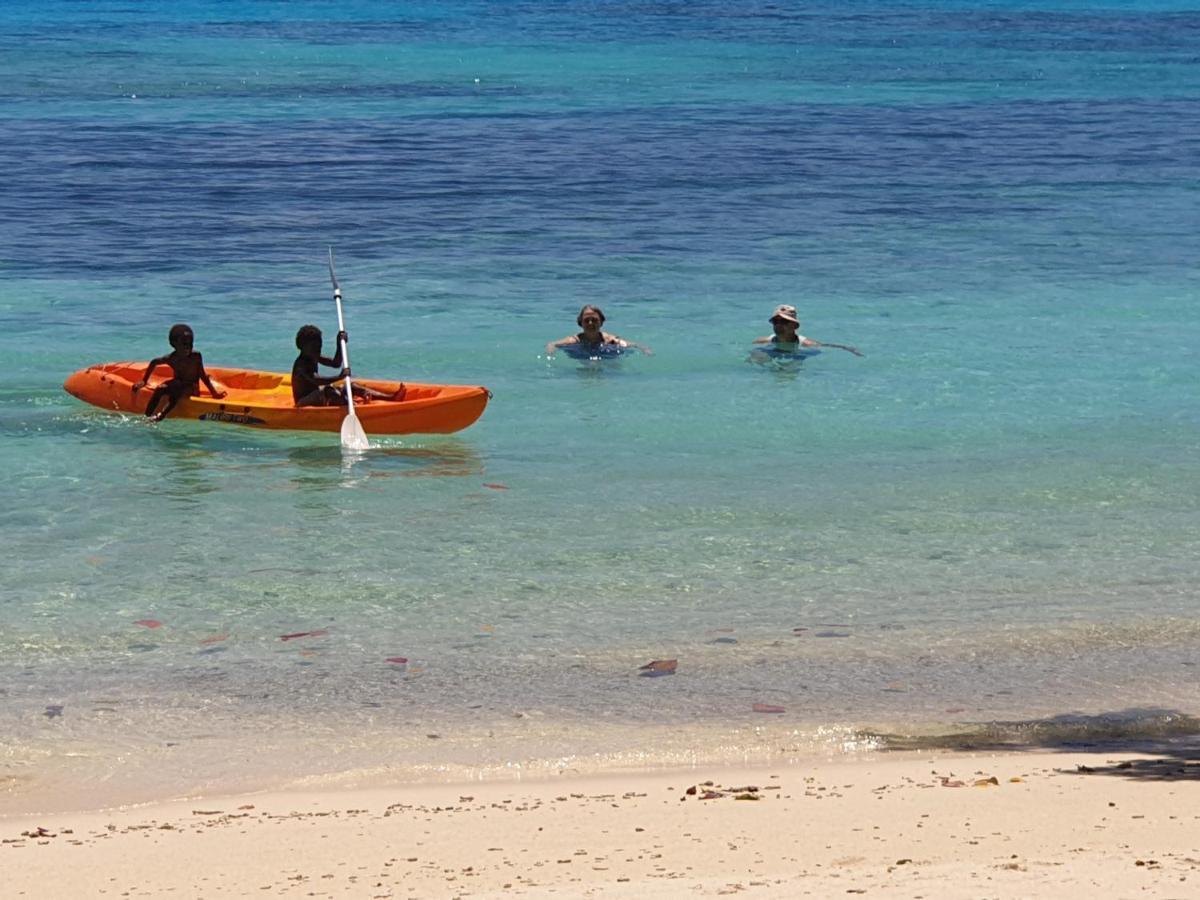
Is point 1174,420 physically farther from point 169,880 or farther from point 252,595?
point 169,880

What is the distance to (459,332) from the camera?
22.4 metres

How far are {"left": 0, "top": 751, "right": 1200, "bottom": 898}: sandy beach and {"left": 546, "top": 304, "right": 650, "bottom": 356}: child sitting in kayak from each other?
36.5 ft

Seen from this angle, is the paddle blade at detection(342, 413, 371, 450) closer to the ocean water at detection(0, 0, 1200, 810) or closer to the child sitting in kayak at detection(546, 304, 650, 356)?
the ocean water at detection(0, 0, 1200, 810)

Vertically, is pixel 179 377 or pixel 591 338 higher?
pixel 591 338

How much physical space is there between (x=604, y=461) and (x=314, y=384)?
2925 mm

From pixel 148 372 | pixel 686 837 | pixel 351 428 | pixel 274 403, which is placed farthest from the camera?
pixel 148 372

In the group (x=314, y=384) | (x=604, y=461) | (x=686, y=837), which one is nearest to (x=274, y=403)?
(x=314, y=384)

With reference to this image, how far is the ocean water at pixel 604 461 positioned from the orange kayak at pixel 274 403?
215 mm

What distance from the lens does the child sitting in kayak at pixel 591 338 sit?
67.4ft

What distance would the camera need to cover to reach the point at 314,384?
17.7 meters

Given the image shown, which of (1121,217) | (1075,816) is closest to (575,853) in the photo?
(1075,816)

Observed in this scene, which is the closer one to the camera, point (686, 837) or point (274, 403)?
point (686, 837)

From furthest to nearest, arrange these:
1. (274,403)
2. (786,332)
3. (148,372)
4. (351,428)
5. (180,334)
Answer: (786,332), (148,372), (274,403), (180,334), (351,428)

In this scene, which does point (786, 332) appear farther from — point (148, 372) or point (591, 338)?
point (148, 372)
